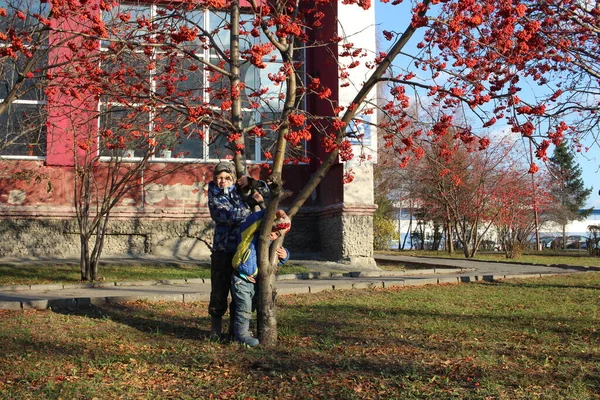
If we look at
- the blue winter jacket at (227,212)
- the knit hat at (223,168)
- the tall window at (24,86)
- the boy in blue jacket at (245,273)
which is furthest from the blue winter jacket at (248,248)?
the tall window at (24,86)

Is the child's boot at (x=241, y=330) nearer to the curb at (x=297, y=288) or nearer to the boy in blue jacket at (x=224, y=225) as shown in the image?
the boy in blue jacket at (x=224, y=225)

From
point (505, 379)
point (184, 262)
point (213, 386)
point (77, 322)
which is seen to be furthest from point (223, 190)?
point (184, 262)

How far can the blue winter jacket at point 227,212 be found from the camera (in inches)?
211

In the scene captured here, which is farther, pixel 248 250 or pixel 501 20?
pixel 501 20

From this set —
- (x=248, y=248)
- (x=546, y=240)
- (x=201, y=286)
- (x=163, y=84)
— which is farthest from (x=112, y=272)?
(x=546, y=240)

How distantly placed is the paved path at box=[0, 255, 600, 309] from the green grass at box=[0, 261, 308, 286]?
65 centimetres

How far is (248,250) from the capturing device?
208 inches

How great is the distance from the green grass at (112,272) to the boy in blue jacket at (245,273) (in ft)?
18.1

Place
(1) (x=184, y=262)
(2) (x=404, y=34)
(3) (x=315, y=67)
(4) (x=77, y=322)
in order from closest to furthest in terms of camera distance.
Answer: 1. (2) (x=404, y=34)
2. (4) (x=77, y=322)
3. (1) (x=184, y=262)
4. (3) (x=315, y=67)

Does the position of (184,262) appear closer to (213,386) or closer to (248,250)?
(248,250)

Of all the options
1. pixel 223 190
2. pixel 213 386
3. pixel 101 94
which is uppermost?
pixel 101 94

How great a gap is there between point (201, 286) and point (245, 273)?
184 inches

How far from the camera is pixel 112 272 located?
11383 mm

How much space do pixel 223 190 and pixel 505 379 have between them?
2694 mm
